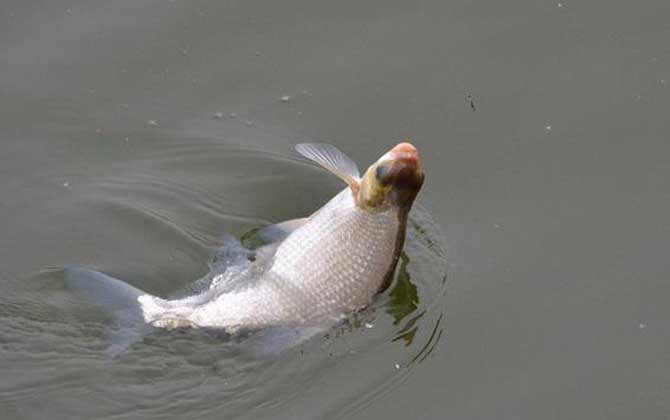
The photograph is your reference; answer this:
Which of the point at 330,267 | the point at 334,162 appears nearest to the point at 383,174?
the point at 334,162

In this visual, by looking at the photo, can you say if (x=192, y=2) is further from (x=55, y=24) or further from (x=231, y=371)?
(x=231, y=371)

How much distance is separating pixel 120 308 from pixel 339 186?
1454mm

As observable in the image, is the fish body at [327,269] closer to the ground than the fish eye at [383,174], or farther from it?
closer to the ground

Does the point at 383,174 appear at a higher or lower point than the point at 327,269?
higher

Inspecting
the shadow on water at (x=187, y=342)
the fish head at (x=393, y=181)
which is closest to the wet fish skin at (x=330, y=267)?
the fish head at (x=393, y=181)

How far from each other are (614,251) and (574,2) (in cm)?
198

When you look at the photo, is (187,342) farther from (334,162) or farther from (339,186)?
(339,186)

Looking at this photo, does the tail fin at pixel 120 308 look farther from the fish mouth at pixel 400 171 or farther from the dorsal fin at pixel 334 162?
the fish mouth at pixel 400 171

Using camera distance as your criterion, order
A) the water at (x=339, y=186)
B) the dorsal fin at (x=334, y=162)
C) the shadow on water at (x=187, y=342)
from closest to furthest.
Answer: the shadow on water at (x=187, y=342) → the water at (x=339, y=186) → the dorsal fin at (x=334, y=162)

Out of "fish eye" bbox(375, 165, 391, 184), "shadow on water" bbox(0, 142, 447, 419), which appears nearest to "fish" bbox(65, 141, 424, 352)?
"fish eye" bbox(375, 165, 391, 184)

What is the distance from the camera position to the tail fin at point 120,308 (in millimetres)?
5594

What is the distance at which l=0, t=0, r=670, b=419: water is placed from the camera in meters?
5.54

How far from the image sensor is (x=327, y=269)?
18.3ft

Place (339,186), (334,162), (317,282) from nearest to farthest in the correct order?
(317,282) < (334,162) < (339,186)
